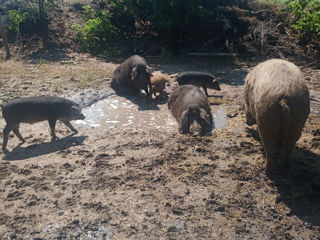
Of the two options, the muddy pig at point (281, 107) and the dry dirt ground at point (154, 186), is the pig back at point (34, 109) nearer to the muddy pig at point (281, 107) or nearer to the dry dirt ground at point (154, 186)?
the dry dirt ground at point (154, 186)

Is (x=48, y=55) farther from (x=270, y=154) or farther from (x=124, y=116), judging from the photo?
(x=270, y=154)

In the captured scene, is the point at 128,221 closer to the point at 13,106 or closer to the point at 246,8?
the point at 13,106

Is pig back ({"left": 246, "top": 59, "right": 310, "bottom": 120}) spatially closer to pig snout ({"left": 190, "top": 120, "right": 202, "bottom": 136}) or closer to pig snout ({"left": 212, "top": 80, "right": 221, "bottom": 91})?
pig snout ({"left": 190, "top": 120, "right": 202, "bottom": 136})

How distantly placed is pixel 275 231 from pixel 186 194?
125 centimetres

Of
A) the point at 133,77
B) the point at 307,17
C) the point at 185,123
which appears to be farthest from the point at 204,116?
the point at 307,17

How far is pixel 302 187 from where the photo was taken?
458 cm

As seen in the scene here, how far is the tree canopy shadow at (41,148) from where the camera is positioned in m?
5.72

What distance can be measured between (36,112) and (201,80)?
454 centimetres

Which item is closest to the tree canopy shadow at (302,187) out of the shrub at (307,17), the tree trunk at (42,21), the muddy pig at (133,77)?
the muddy pig at (133,77)

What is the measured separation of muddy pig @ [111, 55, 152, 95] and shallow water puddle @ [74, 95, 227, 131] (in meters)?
0.58

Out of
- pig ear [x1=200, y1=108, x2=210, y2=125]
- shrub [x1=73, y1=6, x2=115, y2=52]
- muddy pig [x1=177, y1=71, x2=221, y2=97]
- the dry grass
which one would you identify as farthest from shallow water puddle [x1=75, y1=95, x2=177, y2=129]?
shrub [x1=73, y1=6, x2=115, y2=52]

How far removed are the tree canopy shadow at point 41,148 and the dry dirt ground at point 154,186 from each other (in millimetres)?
19

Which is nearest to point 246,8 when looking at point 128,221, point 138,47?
point 138,47

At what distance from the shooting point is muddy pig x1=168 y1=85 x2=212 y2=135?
21.3ft
